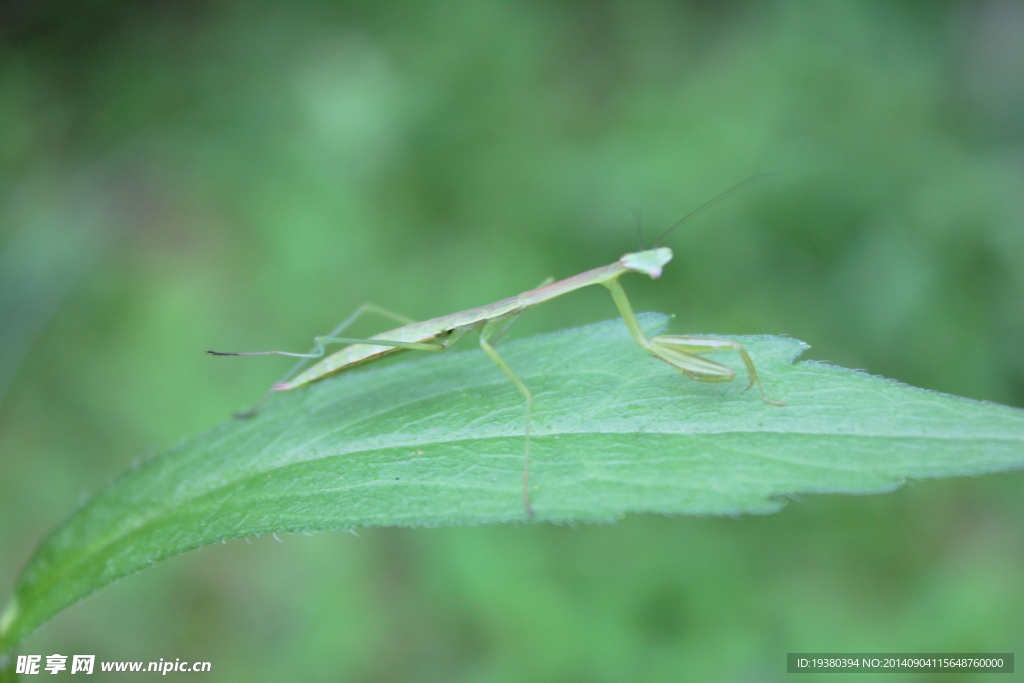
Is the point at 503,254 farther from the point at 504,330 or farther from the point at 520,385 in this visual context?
the point at 520,385

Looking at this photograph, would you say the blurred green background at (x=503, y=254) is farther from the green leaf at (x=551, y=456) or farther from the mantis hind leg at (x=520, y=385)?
the green leaf at (x=551, y=456)

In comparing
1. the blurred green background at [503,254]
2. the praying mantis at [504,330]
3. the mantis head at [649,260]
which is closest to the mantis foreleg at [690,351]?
the praying mantis at [504,330]

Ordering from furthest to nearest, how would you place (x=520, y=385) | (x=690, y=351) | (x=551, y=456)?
(x=690, y=351) → (x=520, y=385) → (x=551, y=456)

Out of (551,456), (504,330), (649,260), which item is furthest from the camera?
(504,330)

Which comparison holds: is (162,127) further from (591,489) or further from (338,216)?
(591,489)

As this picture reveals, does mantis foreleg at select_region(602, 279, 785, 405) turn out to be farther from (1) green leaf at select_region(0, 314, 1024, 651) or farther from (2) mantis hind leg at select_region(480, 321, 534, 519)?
(2) mantis hind leg at select_region(480, 321, 534, 519)

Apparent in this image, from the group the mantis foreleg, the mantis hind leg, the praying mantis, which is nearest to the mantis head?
the praying mantis

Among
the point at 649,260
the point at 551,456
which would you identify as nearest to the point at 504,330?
the point at 649,260
